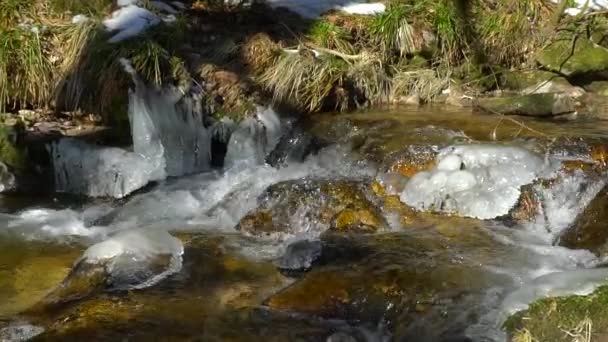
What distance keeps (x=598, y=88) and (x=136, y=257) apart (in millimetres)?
5542

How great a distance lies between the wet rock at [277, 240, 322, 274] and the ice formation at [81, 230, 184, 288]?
65 cm

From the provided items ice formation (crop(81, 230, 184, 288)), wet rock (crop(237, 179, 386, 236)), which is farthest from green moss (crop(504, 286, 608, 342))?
ice formation (crop(81, 230, 184, 288))

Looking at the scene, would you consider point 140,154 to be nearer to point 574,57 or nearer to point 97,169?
point 97,169

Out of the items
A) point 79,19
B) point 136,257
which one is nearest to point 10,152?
point 79,19

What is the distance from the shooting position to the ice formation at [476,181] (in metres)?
5.78

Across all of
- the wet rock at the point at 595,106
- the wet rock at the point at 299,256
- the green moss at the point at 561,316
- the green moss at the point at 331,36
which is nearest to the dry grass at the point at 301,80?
the green moss at the point at 331,36

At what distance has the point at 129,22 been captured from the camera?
805 centimetres

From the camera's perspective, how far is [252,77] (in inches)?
311

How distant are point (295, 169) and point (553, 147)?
6.77 ft

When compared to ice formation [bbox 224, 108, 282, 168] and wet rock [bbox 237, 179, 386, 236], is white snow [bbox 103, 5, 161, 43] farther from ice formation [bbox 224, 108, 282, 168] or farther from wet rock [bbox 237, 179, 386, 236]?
wet rock [bbox 237, 179, 386, 236]

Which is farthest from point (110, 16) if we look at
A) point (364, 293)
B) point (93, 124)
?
point (364, 293)

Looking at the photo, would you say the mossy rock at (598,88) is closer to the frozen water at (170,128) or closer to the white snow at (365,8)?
the white snow at (365,8)

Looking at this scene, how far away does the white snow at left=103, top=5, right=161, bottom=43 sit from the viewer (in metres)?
7.81

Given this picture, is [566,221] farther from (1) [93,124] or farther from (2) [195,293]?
(1) [93,124]
